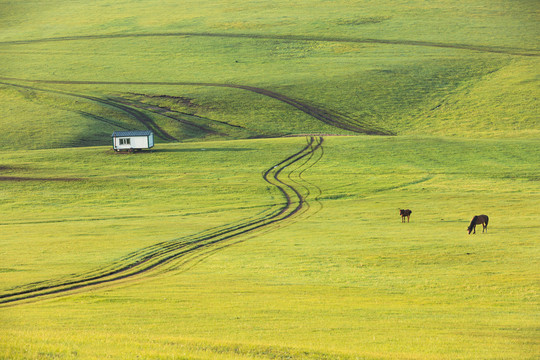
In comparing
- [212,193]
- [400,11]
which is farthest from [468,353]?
[400,11]

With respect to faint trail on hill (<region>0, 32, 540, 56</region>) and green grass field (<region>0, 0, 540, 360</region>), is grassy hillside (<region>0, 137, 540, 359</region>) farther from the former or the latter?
faint trail on hill (<region>0, 32, 540, 56</region>)

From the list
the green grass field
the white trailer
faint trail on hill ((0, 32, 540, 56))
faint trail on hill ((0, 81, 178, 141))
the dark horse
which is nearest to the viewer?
the green grass field

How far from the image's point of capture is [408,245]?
1358 inches

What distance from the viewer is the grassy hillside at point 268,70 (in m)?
96.4

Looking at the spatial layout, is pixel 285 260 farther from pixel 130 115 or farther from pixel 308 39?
pixel 308 39

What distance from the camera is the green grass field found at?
2117cm

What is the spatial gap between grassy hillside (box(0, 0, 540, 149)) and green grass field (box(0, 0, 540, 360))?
68cm

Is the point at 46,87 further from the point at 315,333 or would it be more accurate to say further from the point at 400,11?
the point at 315,333

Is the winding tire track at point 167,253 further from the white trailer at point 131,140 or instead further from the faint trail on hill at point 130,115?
the faint trail on hill at point 130,115

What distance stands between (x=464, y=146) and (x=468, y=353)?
61805mm

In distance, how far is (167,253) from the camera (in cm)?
3472

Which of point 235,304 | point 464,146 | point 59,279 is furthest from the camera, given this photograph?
point 464,146

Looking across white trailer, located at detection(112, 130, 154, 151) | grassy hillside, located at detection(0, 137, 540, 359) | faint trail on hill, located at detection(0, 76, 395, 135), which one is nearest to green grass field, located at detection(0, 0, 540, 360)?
grassy hillside, located at detection(0, 137, 540, 359)

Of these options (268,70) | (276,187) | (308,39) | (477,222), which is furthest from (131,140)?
(308,39)
